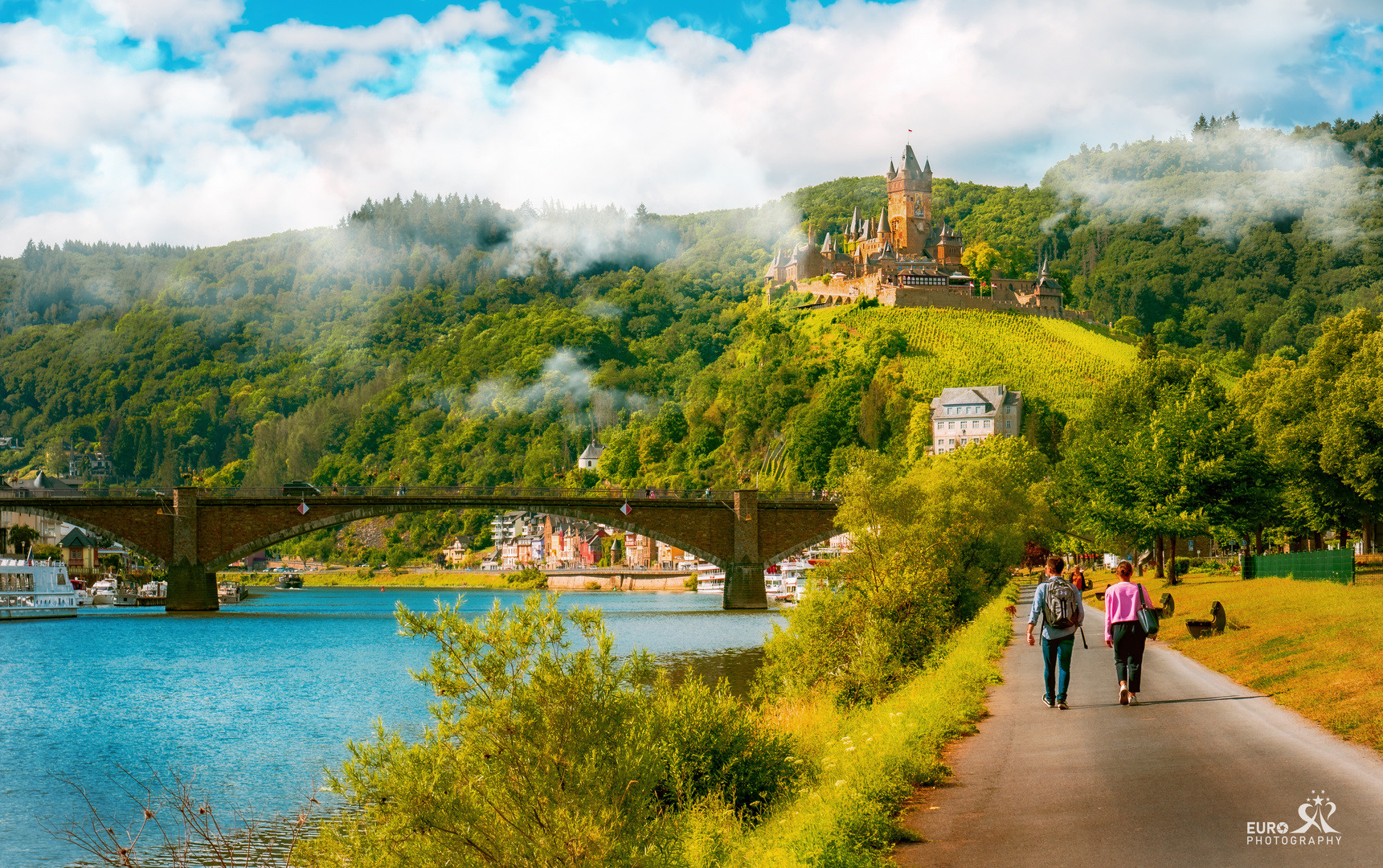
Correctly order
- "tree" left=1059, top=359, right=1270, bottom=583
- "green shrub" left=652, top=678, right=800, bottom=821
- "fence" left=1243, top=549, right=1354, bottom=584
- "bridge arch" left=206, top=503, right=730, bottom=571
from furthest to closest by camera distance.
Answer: "bridge arch" left=206, top=503, right=730, bottom=571 → "tree" left=1059, top=359, right=1270, bottom=583 → "fence" left=1243, top=549, right=1354, bottom=584 → "green shrub" left=652, top=678, right=800, bottom=821

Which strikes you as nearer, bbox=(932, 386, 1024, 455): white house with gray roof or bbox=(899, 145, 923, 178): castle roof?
bbox=(932, 386, 1024, 455): white house with gray roof

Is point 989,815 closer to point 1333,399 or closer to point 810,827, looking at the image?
point 810,827

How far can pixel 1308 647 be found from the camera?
2183cm

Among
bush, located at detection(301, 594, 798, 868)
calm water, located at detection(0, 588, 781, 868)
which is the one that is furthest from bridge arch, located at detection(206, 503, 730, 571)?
bush, located at detection(301, 594, 798, 868)

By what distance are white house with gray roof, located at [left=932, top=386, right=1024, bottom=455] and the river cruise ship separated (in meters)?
82.8

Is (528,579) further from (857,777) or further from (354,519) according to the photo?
(857,777)

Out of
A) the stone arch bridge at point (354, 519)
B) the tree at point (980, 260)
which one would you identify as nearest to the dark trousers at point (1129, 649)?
the stone arch bridge at point (354, 519)

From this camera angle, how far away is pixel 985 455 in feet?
256

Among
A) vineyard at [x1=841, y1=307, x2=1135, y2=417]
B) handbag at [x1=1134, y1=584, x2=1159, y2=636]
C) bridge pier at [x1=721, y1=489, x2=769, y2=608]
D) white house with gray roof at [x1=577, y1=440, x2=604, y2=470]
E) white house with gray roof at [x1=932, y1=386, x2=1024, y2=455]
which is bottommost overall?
bridge pier at [x1=721, y1=489, x2=769, y2=608]

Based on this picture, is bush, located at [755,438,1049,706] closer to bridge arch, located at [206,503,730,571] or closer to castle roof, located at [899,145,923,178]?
bridge arch, located at [206,503,730,571]

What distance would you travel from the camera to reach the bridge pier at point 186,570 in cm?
6788

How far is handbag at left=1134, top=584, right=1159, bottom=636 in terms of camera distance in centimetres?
1708

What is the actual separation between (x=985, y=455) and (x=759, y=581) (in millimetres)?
16716

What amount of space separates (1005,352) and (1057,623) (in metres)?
135
